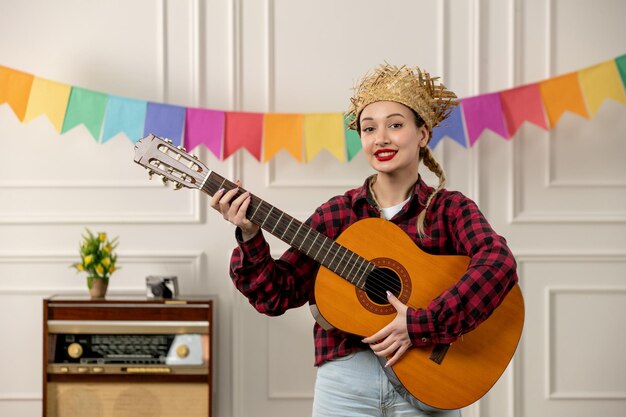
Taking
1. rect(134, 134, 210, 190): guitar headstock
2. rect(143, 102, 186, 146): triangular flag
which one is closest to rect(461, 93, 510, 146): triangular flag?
rect(143, 102, 186, 146): triangular flag

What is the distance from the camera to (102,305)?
3.03 meters

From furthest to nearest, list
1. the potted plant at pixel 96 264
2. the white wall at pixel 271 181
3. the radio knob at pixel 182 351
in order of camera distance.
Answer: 1. the white wall at pixel 271 181
2. the potted plant at pixel 96 264
3. the radio knob at pixel 182 351

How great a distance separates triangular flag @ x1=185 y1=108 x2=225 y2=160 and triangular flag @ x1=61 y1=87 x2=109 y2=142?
37cm

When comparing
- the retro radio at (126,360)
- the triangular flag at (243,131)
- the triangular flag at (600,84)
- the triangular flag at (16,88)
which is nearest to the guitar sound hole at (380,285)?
the retro radio at (126,360)

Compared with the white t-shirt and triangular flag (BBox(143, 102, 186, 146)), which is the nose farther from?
triangular flag (BBox(143, 102, 186, 146))

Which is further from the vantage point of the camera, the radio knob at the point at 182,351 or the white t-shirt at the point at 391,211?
the radio knob at the point at 182,351

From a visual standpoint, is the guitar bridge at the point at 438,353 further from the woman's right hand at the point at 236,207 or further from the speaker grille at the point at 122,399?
the speaker grille at the point at 122,399

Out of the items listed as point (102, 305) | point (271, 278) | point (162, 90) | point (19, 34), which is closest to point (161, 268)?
point (102, 305)

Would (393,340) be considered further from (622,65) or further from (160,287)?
(622,65)

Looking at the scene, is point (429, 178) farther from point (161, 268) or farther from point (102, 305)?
point (102, 305)

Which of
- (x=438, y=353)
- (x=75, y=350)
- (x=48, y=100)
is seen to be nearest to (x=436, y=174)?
(x=438, y=353)

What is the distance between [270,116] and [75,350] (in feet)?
4.16

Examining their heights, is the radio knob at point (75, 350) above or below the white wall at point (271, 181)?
below

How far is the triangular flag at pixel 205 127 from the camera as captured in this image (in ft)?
10.7
